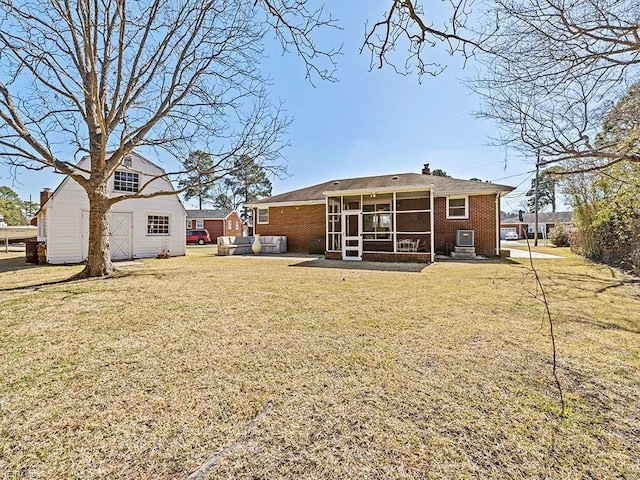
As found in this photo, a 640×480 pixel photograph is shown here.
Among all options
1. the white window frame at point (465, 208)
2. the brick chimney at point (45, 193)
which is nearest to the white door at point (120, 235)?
the brick chimney at point (45, 193)

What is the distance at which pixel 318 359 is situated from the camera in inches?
130

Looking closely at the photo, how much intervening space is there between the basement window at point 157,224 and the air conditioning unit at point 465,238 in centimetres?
1524

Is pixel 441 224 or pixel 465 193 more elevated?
pixel 465 193

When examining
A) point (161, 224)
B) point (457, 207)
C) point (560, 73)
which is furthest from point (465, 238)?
point (161, 224)

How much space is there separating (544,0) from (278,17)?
19.5ft

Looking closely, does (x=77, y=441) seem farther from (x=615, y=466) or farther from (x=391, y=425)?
(x=615, y=466)

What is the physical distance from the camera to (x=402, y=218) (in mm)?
15383

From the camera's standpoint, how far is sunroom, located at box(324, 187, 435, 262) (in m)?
13.5

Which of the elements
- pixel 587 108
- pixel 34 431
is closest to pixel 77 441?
pixel 34 431

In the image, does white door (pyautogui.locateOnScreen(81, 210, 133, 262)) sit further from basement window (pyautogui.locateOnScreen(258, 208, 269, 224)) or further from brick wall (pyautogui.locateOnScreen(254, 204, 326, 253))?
brick wall (pyautogui.locateOnScreen(254, 204, 326, 253))

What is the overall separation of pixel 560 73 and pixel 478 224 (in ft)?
27.1

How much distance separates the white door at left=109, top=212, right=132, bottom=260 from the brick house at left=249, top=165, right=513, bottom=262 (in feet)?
28.0

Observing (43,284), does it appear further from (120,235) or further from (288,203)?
(288,203)

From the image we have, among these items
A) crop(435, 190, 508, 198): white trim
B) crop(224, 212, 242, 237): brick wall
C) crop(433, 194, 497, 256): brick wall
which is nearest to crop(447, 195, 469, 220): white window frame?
crop(433, 194, 497, 256): brick wall
